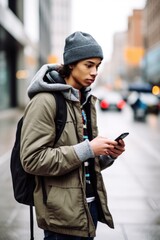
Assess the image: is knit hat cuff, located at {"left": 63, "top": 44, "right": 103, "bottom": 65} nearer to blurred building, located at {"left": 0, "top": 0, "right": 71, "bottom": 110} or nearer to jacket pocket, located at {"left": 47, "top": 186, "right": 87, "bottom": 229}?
jacket pocket, located at {"left": 47, "top": 186, "right": 87, "bottom": 229}

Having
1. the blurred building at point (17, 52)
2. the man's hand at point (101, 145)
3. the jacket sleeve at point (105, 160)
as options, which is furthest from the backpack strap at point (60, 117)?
the blurred building at point (17, 52)

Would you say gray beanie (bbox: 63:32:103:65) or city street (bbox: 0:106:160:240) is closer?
gray beanie (bbox: 63:32:103:65)

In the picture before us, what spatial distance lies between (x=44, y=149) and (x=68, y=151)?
133 mm

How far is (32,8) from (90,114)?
38903 mm

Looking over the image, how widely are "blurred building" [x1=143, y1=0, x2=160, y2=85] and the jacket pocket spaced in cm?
5581

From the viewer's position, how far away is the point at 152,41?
79.6 metres

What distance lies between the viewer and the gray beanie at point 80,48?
2.30 metres

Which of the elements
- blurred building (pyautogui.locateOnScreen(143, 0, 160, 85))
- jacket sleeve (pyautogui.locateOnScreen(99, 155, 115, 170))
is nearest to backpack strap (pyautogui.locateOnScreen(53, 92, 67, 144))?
jacket sleeve (pyautogui.locateOnScreen(99, 155, 115, 170))

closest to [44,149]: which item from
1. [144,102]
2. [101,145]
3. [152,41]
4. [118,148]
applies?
[101,145]

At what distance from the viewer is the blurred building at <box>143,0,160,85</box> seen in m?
63.5

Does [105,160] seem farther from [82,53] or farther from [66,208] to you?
[82,53]

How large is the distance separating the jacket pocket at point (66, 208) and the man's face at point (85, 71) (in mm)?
643

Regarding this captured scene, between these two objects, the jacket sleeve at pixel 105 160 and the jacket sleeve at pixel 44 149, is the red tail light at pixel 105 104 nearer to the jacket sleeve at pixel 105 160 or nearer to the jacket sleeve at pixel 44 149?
the jacket sleeve at pixel 105 160

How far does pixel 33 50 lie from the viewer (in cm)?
4153
